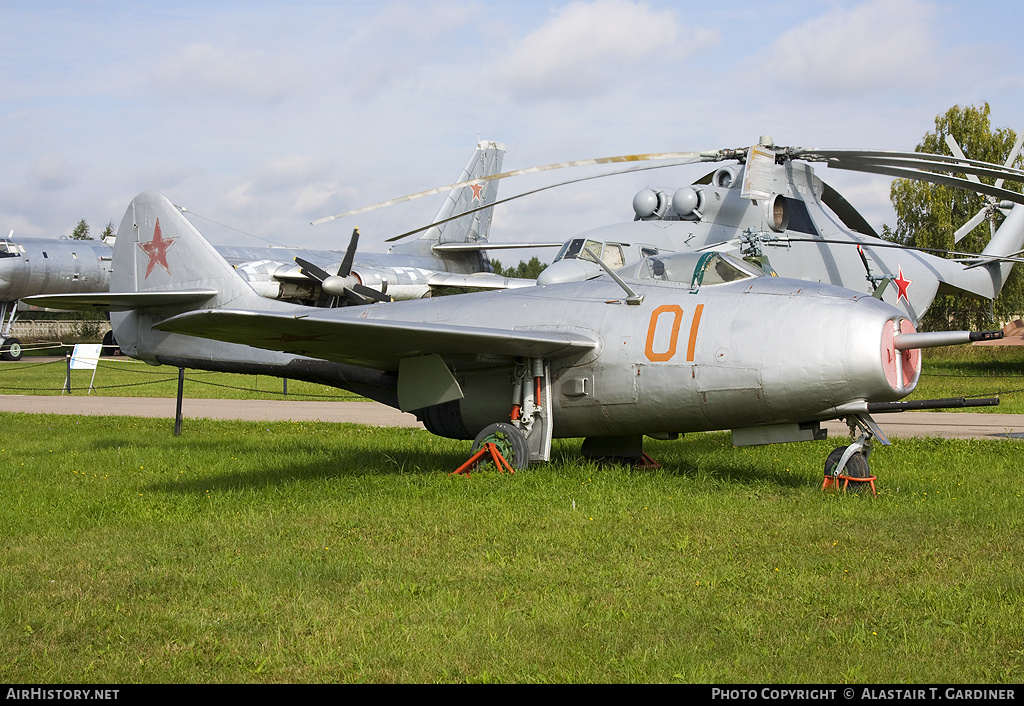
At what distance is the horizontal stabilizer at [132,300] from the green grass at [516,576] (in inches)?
81.4

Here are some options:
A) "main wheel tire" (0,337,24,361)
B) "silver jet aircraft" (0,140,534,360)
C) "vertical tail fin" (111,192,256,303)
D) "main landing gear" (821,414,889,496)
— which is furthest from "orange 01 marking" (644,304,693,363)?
"main wheel tire" (0,337,24,361)

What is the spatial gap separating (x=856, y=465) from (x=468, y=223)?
37.9 meters

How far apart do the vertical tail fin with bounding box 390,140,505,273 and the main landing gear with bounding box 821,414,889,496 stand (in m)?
35.5

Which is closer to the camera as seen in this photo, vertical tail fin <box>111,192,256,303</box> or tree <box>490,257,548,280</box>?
vertical tail fin <box>111,192,256,303</box>

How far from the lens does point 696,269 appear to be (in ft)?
29.0

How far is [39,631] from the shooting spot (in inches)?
180

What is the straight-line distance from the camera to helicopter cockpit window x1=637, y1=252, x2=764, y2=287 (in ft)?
28.6

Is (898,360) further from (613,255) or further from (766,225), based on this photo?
(766,225)

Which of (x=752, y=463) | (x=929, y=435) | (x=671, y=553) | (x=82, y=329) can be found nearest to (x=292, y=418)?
(x=752, y=463)

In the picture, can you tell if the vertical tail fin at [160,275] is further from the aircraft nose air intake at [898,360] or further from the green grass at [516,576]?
the aircraft nose air intake at [898,360]

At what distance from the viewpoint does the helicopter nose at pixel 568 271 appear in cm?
1330

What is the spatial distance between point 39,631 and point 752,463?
304 inches

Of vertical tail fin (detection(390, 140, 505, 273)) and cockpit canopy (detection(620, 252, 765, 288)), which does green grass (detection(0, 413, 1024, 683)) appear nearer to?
cockpit canopy (detection(620, 252, 765, 288))

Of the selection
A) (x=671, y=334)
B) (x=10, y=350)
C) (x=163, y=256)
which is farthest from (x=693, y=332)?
(x=10, y=350)
